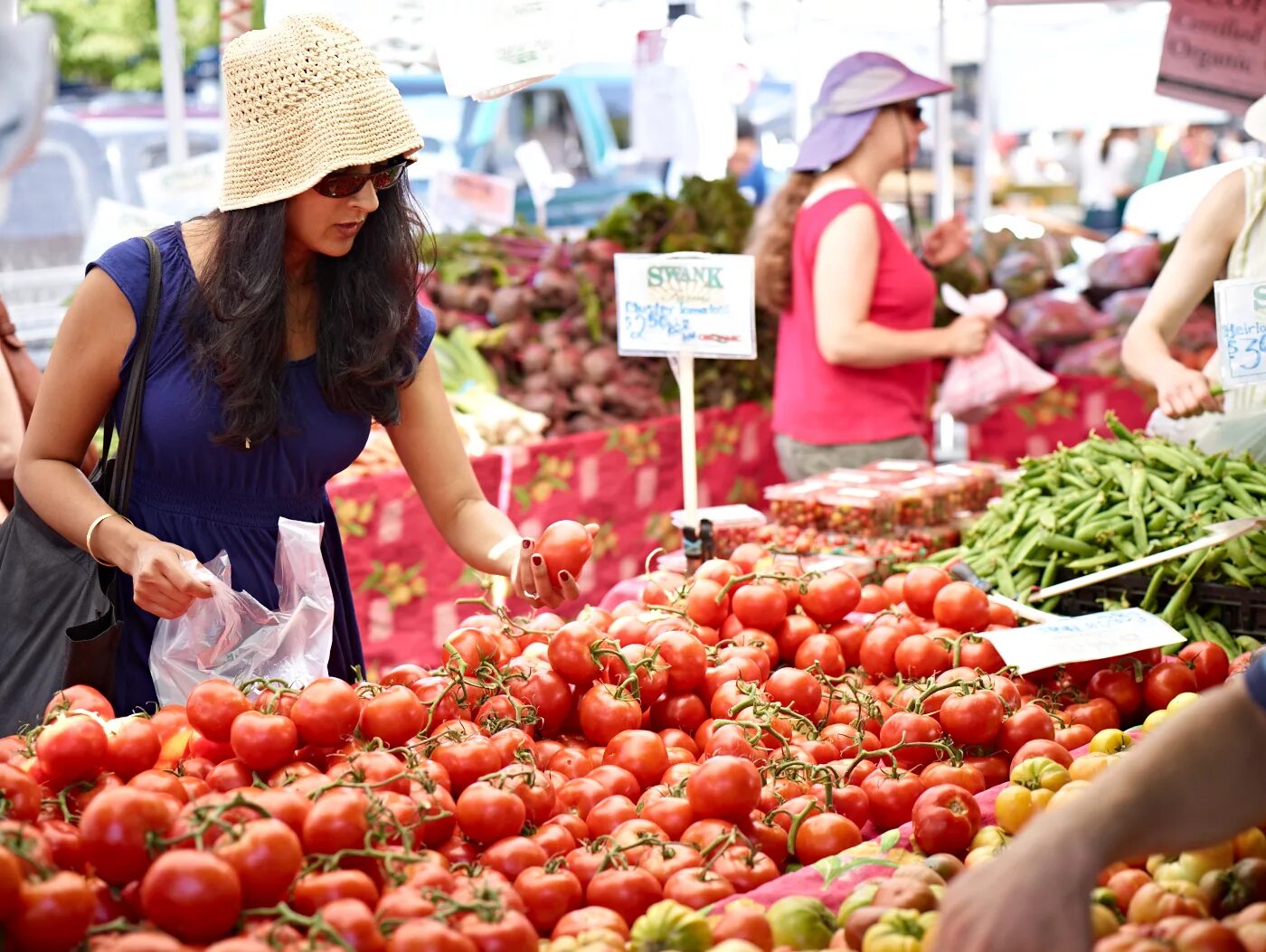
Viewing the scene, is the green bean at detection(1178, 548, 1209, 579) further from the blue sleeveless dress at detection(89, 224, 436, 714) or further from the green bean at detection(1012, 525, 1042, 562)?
the blue sleeveless dress at detection(89, 224, 436, 714)

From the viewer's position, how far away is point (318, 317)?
110 inches

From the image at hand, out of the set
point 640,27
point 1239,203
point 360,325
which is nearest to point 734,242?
point 640,27

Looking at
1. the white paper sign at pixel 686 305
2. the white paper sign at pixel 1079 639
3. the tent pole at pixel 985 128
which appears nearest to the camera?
the white paper sign at pixel 1079 639

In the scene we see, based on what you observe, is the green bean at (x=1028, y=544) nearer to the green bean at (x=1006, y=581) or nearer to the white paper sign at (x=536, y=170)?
the green bean at (x=1006, y=581)

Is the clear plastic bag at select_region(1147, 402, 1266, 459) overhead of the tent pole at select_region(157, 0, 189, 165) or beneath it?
beneath

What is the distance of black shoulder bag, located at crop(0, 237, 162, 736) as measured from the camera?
104 inches

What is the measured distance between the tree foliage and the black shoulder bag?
1467cm

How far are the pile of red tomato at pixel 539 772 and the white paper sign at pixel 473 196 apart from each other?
441 centimetres

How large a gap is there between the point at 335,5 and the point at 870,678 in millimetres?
2977

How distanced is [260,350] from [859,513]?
2.07 metres

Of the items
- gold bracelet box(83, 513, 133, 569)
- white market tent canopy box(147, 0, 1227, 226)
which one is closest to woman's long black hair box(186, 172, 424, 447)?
gold bracelet box(83, 513, 133, 569)

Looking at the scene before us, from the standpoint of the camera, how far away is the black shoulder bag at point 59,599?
A: 8.66ft

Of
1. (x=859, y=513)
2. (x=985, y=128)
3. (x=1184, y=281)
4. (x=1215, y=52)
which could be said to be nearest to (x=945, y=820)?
(x=859, y=513)

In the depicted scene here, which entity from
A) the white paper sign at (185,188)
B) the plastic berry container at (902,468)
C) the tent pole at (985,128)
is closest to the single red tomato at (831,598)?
the plastic berry container at (902,468)
